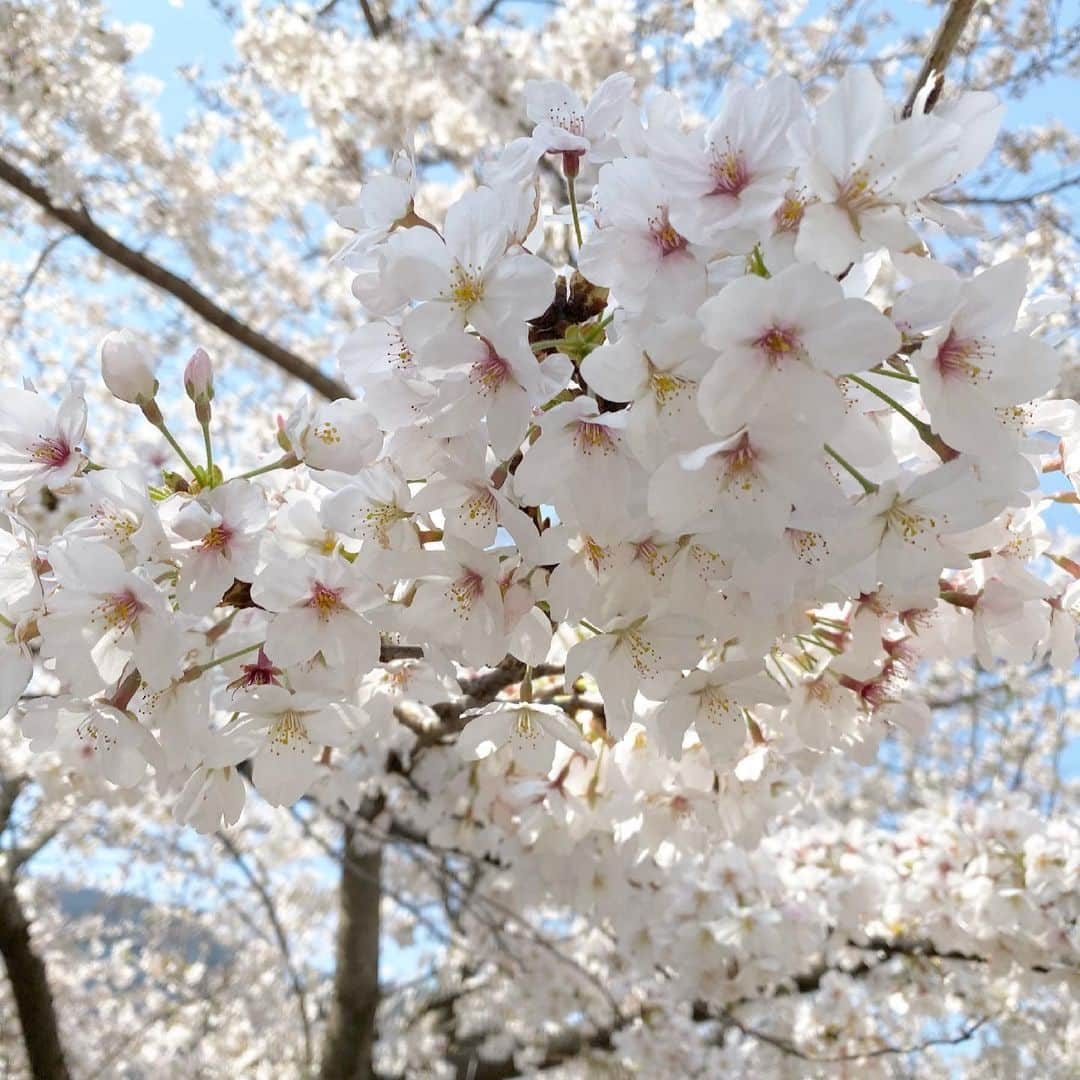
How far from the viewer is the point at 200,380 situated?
3.38 feet

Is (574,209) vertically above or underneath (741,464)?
above

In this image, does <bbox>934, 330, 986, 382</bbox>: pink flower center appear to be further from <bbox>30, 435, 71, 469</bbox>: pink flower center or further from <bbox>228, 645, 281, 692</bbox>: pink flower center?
<bbox>30, 435, 71, 469</bbox>: pink flower center

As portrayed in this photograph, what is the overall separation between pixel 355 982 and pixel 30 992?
4.44ft

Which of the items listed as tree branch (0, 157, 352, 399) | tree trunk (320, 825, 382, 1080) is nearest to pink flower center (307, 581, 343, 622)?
tree branch (0, 157, 352, 399)

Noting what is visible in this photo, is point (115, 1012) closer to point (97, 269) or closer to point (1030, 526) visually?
point (97, 269)

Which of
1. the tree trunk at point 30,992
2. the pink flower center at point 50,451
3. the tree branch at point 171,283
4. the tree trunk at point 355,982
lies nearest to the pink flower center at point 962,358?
the pink flower center at point 50,451

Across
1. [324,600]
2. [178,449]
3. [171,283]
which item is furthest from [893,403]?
[171,283]

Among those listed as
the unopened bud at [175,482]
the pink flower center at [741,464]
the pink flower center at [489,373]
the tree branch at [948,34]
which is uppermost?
the tree branch at [948,34]

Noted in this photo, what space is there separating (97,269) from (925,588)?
23.3ft

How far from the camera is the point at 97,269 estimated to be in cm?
659

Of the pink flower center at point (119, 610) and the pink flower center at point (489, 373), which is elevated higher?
the pink flower center at point (489, 373)

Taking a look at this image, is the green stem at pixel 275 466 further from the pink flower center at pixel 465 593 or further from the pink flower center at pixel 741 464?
the pink flower center at pixel 741 464

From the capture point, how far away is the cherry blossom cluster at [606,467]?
0.75 meters

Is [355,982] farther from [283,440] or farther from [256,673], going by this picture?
[283,440]
